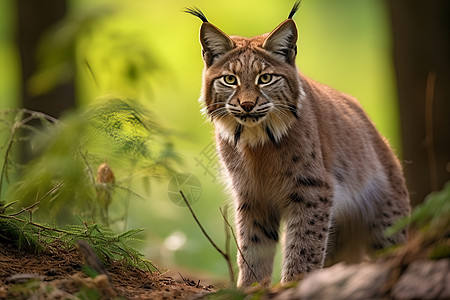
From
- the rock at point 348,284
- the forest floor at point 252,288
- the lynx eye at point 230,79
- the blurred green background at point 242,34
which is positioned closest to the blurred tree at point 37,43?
the blurred green background at point 242,34

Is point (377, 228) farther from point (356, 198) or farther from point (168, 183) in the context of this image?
point (168, 183)

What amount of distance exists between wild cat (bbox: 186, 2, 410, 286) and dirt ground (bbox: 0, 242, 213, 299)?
0.84 meters

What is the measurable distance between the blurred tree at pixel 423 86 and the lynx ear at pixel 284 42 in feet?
8.10

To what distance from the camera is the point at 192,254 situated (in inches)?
344

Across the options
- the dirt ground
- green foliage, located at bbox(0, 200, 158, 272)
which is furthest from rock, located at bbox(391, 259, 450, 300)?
green foliage, located at bbox(0, 200, 158, 272)

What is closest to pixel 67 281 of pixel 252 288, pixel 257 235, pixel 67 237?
pixel 252 288

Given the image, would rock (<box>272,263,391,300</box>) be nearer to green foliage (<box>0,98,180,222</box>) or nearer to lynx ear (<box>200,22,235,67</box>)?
green foliage (<box>0,98,180,222</box>)

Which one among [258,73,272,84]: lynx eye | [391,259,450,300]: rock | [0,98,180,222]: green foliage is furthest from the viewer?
[0,98,180,222]: green foliage

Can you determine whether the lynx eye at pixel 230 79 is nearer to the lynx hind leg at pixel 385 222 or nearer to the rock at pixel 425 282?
the lynx hind leg at pixel 385 222

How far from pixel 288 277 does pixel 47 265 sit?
5.20 feet

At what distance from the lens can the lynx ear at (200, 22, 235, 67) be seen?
174 inches

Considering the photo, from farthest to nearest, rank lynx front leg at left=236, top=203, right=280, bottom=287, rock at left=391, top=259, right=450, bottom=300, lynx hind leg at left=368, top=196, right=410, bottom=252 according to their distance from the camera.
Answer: lynx hind leg at left=368, top=196, right=410, bottom=252 → lynx front leg at left=236, top=203, right=280, bottom=287 → rock at left=391, top=259, right=450, bottom=300

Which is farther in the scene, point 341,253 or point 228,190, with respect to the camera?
point 341,253

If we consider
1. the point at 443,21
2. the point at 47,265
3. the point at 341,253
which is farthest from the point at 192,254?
the point at 47,265
